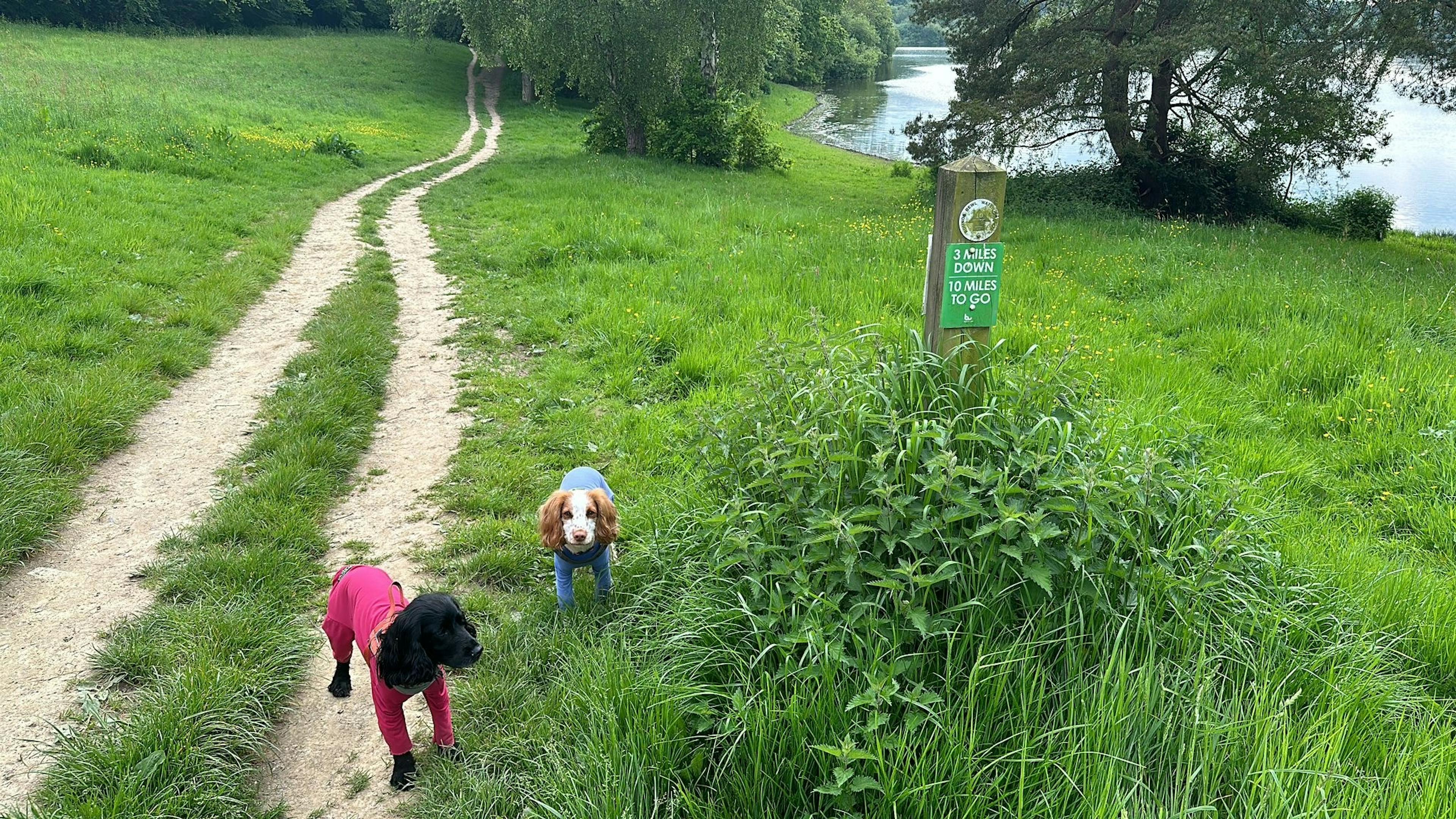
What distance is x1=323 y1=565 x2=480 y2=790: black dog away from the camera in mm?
2936

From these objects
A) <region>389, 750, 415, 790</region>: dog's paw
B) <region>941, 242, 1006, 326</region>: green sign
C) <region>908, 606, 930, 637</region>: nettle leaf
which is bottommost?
<region>389, 750, 415, 790</region>: dog's paw

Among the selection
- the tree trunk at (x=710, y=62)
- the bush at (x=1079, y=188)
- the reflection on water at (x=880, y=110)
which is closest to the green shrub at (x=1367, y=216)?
the bush at (x=1079, y=188)

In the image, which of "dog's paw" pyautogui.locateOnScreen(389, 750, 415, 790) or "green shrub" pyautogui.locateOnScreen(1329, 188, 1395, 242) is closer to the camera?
"dog's paw" pyautogui.locateOnScreen(389, 750, 415, 790)

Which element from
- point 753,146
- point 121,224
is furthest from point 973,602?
point 753,146

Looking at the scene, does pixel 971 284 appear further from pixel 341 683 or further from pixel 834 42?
pixel 834 42

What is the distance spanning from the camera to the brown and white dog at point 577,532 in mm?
3705

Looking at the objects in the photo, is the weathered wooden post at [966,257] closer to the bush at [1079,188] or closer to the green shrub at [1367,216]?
the bush at [1079,188]

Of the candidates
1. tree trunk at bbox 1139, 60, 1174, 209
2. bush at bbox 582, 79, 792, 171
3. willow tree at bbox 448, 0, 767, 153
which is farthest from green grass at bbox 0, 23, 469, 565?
tree trunk at bbox 1139, 60, 1174, 209

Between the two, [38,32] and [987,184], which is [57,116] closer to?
[987,184]

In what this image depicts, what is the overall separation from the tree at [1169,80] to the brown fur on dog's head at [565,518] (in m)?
16.3

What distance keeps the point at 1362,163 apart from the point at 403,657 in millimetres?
35350

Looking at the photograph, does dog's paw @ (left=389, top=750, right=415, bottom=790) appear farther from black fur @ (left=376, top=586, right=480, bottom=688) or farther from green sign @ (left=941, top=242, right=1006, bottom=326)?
green sign @ (left=941, top=242, right=1006, bottom=326)

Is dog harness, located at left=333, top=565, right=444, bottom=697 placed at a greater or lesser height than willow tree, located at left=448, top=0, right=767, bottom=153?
lesser

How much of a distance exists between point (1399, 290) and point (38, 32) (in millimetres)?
45808
